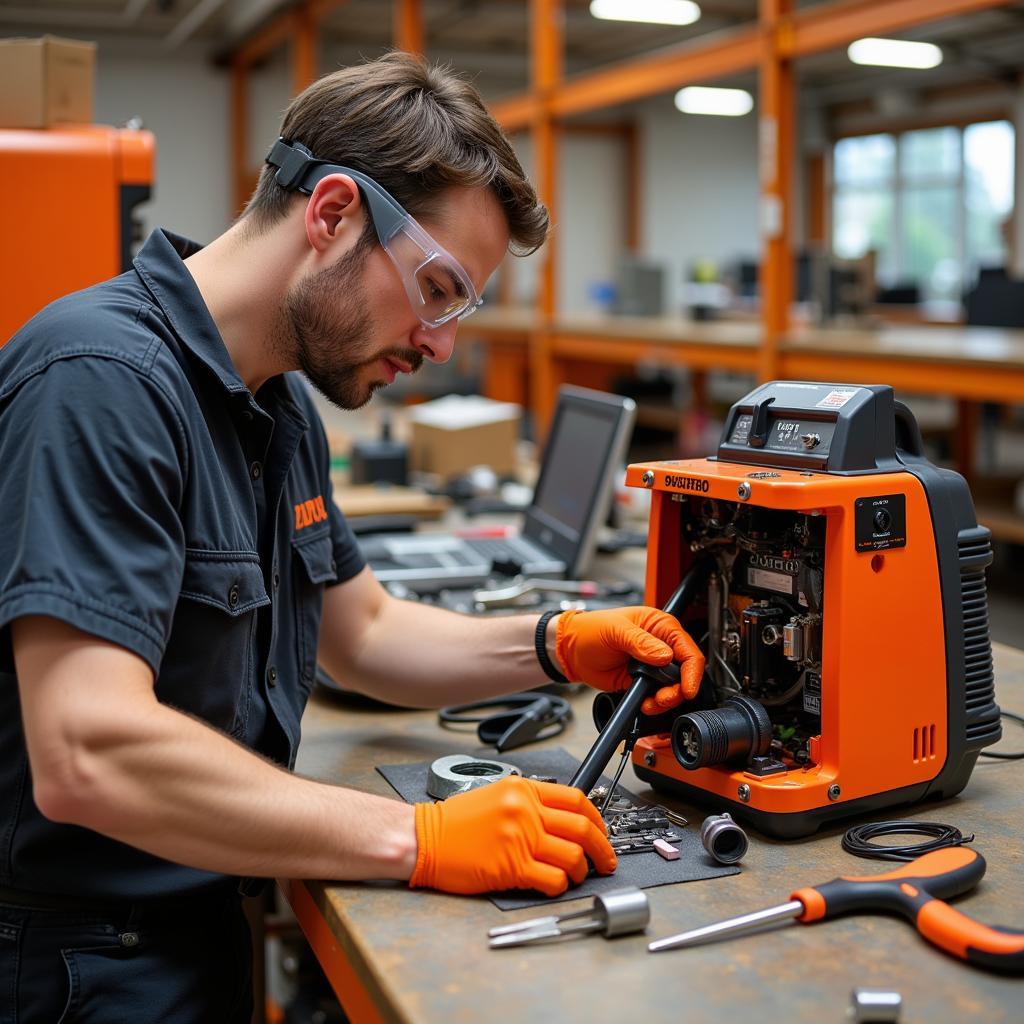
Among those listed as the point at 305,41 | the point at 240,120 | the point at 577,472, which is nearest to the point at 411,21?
the point at 305,41

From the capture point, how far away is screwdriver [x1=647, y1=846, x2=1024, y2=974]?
89cm

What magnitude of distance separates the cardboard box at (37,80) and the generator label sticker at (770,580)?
1.72 m

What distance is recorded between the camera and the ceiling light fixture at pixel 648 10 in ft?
27.5

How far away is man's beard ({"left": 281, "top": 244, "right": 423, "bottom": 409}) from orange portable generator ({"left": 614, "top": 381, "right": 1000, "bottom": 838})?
330mm

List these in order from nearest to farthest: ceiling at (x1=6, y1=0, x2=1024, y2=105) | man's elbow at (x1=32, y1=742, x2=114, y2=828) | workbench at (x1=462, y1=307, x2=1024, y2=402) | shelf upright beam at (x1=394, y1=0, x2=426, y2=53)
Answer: man's elbow at (x1=32, y1=742, x2=114, y2=828), workbench at (x1=462, y1=307, x2=1024, y2=402), shelf upright beam at (x1=394, y1=0, x2=426, y2=53), ceiling at (x1=6, y1=0, x2=1024, y2=105)

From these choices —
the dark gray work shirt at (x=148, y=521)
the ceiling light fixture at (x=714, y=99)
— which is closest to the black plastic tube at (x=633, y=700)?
the dark gray work shirt at (x=148, y=521)

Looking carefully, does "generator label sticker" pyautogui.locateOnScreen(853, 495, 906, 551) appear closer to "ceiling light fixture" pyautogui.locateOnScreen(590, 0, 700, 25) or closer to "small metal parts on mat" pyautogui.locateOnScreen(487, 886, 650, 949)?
"small metal parts on mat" pyautogui.locateOnScreen(487, 886, 650, 949)

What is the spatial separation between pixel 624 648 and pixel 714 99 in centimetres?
1092

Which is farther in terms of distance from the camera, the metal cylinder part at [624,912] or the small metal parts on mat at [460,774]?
the small metal parts on mat at [460,774]

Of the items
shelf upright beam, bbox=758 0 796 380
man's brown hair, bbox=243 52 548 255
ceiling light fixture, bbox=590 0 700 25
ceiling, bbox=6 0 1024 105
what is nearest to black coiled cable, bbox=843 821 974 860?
man's brown hair, bbox=243 52 548 255

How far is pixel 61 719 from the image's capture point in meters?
0.91

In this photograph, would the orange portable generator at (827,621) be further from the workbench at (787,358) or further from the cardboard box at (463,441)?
the workbench at (787,358)

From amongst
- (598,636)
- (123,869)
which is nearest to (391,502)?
(598,636)

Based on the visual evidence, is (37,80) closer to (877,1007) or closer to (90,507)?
(90,507)
